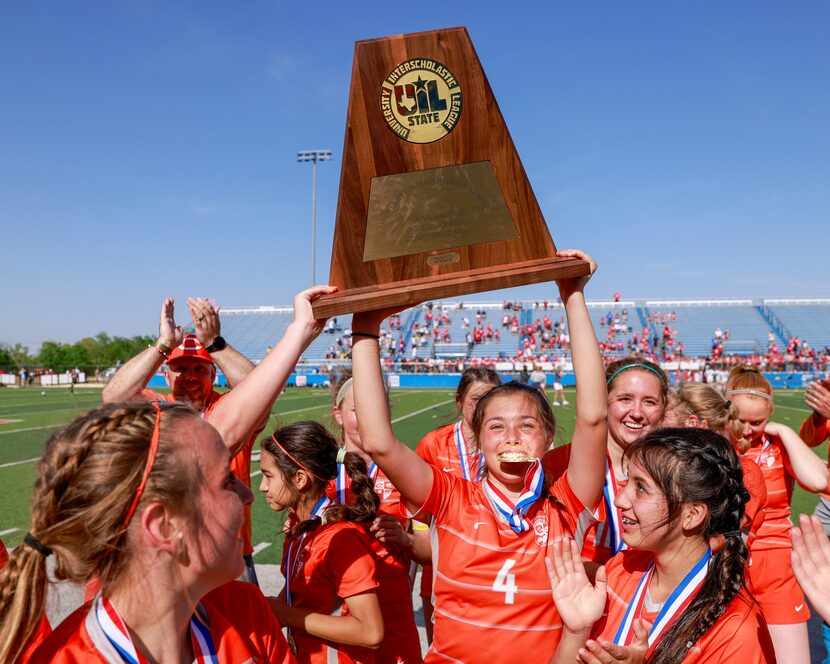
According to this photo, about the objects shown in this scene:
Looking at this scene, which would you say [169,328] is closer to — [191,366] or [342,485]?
[191,366]

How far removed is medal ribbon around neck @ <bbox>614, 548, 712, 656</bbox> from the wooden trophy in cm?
97

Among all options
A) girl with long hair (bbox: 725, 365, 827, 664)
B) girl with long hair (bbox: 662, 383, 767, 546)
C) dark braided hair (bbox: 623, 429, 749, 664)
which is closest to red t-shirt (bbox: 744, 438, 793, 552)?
girl with long hair (bbox: 725, 365, 827, 664)

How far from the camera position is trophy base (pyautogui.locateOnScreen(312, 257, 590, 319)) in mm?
1843

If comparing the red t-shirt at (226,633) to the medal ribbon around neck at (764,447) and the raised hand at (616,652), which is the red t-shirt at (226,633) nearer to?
the raised hand at (616,652)

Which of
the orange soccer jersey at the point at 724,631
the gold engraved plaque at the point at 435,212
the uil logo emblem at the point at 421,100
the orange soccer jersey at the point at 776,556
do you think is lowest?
the orange soccer jersey at the point at 776,556

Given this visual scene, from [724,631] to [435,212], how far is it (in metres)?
1.46

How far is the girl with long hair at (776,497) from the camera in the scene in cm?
292

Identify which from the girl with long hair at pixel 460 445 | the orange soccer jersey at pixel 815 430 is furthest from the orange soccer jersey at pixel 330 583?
the orange soccer jersey at pixel 815 430

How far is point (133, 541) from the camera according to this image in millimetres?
1268

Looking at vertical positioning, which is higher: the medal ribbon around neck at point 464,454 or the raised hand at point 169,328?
the raised hand at point 169,328

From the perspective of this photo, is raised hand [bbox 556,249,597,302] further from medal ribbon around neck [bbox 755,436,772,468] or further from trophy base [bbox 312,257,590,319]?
medal ribbon around neck [bbox 755,436,772,468]

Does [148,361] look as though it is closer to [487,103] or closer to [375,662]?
[375,662]

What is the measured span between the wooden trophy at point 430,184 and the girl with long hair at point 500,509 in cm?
17

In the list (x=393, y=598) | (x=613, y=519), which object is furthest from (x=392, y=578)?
(x=613, y=519)
